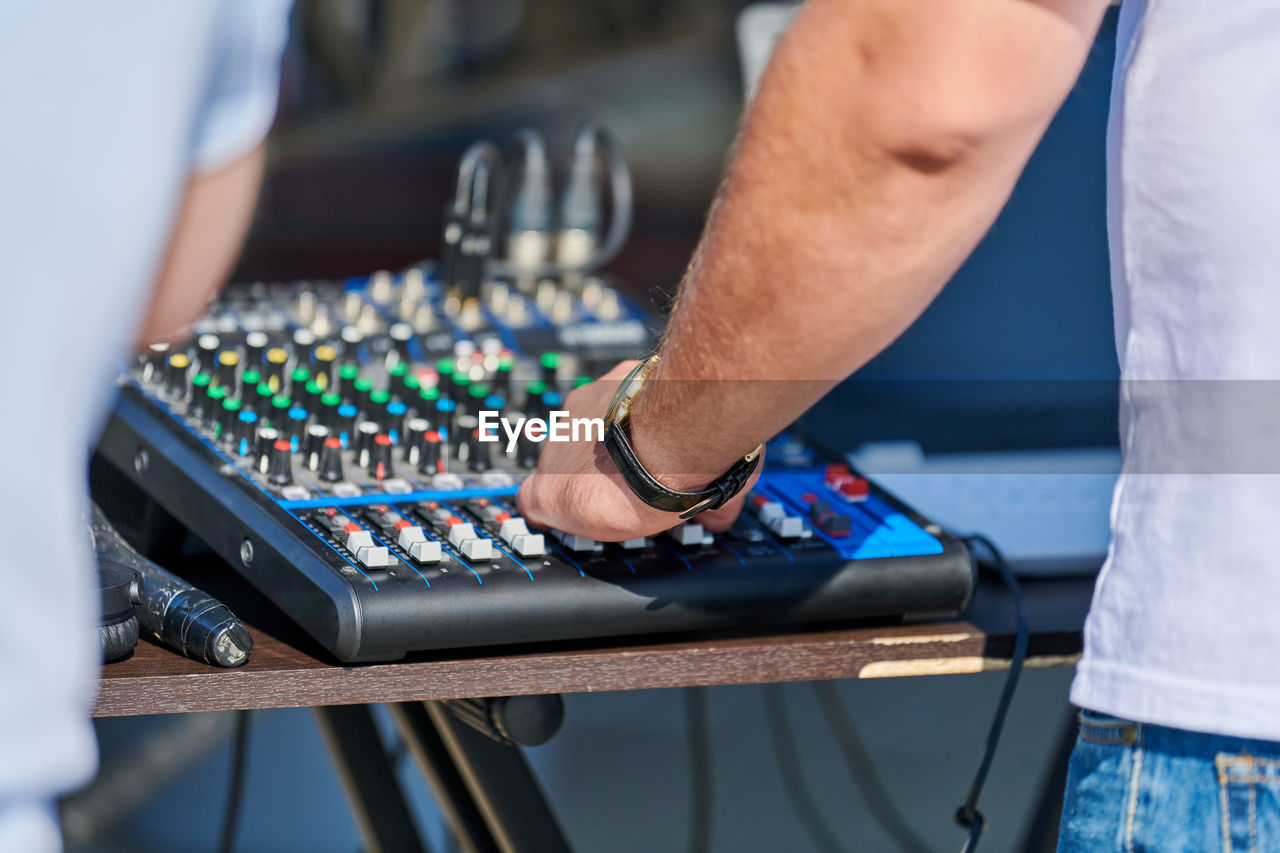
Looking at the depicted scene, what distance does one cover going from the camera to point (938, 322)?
1324 millimetres

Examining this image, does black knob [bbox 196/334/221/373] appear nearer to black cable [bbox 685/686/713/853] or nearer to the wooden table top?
the wooden table top

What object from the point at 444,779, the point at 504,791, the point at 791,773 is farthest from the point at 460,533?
the point at 791,773

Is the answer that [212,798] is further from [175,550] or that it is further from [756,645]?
[756,645]

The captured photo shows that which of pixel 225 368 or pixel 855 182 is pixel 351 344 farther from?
pixel 855 182

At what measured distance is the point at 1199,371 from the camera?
1.99 ft

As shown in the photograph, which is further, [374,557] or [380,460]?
[380,460]

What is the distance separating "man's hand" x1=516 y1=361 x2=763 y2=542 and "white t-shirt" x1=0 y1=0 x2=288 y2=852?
377mm

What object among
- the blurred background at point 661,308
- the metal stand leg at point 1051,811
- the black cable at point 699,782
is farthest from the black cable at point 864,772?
the metal stand leg at point 1051,811

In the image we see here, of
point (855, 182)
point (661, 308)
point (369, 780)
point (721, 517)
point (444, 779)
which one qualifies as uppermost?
point (855, 182)

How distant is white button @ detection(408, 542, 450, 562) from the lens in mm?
759

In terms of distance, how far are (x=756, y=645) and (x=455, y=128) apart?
9.67ft

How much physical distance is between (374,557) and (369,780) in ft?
1.91

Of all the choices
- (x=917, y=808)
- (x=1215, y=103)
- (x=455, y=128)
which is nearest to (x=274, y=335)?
(x=1215, y=103)

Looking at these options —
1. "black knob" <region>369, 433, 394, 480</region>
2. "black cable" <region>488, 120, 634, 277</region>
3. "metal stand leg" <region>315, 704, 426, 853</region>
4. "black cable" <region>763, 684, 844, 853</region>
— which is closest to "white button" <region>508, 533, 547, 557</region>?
"black knob" <region>369, 433, 394, 480</region>
